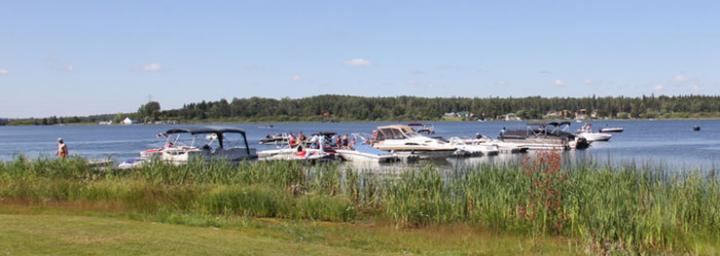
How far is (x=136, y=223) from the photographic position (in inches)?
644

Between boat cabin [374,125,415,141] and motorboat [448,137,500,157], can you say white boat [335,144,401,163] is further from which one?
boat cabin [374,125,415,141]

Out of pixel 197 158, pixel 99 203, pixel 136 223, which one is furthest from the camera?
pixel 197 158

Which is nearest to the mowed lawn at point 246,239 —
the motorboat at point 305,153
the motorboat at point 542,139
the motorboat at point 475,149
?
the motorboat at point 305,153

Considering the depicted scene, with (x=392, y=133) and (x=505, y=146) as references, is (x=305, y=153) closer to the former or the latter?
(x=392, y=133)

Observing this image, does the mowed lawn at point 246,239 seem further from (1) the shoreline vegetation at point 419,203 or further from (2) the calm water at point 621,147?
(2) the calm water at point 621,147

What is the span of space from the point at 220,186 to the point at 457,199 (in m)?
6.14

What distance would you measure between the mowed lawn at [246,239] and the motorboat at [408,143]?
36282mm

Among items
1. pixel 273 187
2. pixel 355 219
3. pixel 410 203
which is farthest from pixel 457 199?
pixel 273 187

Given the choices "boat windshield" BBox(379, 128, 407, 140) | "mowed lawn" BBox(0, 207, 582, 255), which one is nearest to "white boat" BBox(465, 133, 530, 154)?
"boat windshield" BBox(379, 128, 407, 140)

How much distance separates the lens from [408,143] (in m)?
56.4

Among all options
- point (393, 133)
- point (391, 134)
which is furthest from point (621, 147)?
point (391, 134)

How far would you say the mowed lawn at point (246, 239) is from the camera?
1287 cm

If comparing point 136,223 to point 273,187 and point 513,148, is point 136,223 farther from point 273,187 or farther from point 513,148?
point 513,148

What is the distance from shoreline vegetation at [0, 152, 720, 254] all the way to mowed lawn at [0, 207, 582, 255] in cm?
12
